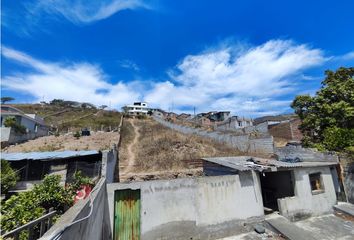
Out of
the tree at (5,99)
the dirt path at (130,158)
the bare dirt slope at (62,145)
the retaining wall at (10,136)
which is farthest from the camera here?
the tree at (5,99)

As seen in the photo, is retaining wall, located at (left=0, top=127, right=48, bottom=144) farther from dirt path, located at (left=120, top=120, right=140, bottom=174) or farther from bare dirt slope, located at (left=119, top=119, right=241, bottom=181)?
dirt path, located at (left=120, top=120, right=140, bottom=174)

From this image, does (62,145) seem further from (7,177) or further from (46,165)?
(7,177)

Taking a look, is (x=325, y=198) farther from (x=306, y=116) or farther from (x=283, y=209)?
(x=306, y=116)

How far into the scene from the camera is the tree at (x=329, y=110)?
589 inches

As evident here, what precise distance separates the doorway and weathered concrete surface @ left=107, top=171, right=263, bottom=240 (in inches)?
72.6

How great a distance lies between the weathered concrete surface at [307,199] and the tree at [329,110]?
4.13 metres

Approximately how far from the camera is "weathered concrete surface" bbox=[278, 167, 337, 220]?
9680 mm

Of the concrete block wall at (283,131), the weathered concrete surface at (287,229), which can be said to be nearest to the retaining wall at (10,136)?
the weathered concrete surface at (287,229)

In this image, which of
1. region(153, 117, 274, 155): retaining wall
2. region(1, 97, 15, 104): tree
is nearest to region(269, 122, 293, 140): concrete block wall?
region(153, 117, 274, 155): retaining wall

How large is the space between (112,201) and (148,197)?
4.67 ft

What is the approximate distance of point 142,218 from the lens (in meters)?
7.85

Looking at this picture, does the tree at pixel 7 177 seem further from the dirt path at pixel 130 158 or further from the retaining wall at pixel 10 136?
the retaining wall at pixel 10 136

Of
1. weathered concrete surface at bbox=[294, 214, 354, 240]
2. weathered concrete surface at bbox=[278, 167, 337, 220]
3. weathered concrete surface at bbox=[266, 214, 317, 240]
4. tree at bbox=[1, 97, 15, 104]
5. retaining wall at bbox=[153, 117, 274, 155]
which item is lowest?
weathered concrete surface at bbox=[294, 214, 354, 240]

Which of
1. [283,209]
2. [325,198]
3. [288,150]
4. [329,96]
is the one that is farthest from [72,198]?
[329,96]
